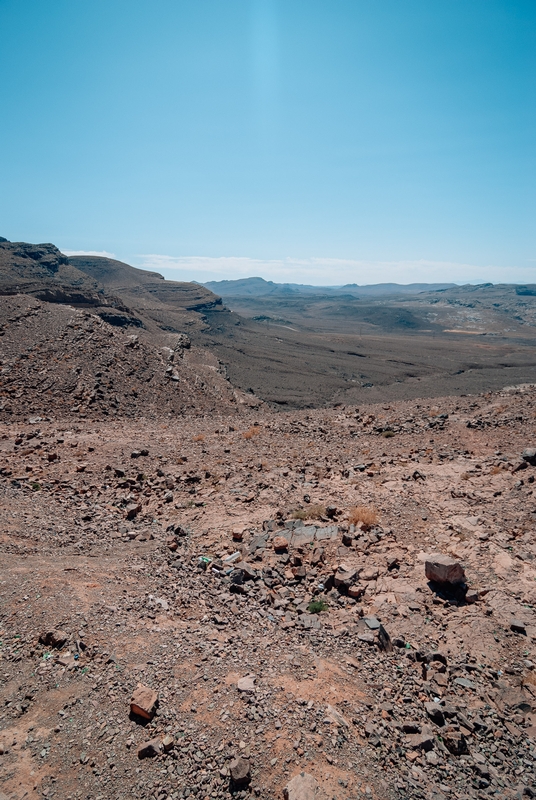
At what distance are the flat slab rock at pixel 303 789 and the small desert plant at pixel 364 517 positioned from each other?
455cm

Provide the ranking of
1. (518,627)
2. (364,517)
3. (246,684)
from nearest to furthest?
1. (246,684)
2. (518,627)
3. (364,517)

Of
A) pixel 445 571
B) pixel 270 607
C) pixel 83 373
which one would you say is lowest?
pixel 270 607

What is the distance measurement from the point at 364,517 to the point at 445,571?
2.10m

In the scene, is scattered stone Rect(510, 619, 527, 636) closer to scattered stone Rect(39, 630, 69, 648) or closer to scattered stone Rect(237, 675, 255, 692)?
scattered stone Rect(237, 675, 255, 692)

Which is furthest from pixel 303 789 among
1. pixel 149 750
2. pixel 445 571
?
pixel 445 571

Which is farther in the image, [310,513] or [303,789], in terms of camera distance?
[310,513]

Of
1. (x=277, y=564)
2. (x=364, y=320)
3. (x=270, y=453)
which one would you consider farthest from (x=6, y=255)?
(x=364, y=320)

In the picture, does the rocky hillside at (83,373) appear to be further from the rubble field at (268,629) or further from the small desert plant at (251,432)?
the rubble field at (268,629)

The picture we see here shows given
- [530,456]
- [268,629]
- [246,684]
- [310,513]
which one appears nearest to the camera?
[246,684]

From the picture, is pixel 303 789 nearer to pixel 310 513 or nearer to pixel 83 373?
pixel 310 513

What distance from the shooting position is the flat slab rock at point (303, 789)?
3381mm

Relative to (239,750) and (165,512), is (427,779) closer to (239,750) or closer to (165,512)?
(239,750)

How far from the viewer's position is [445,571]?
6.02 meters

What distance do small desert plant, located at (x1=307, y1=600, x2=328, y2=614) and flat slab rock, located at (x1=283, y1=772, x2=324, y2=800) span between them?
2330 millimetres
